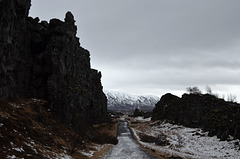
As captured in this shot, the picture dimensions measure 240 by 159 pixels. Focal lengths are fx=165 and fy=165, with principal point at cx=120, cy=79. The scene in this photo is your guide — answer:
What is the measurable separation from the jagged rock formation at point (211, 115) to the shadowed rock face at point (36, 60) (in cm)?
3270

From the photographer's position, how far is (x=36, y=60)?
33.5 meters

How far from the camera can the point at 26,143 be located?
15.2m

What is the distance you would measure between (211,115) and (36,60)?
2101 inches

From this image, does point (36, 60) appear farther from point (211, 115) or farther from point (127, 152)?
point (211, 115)

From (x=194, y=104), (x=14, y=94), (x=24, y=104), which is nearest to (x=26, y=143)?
(x=24, y=104)

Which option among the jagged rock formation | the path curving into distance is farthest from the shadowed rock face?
the jagged rock formation

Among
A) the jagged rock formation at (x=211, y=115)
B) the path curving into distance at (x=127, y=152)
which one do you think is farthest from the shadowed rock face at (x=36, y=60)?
the jagged rock formation at (x=211, y=115)

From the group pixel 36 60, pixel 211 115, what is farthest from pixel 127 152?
pixel 211 115

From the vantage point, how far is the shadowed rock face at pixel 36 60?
23.0m

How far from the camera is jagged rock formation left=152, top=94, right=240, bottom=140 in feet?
122

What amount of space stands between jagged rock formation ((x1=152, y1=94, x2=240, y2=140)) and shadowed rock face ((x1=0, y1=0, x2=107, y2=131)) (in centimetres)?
3270

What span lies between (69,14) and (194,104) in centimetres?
5651

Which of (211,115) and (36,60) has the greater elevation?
(36,60)

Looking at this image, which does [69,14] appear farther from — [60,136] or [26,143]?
[26,143]
